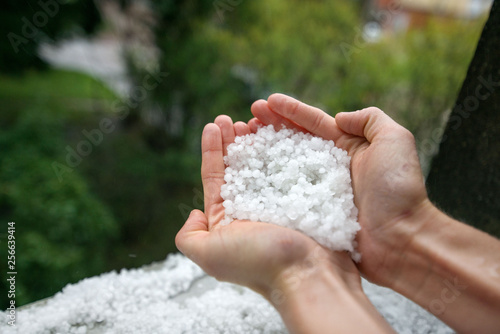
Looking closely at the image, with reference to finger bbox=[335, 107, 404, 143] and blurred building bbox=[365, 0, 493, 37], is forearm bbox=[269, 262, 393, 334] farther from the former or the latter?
blurred building bbox=[365, 0, 493, 37]

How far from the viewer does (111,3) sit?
332 centimetres

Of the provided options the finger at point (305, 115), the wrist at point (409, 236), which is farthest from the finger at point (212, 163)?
the wrist at point (409, 236)

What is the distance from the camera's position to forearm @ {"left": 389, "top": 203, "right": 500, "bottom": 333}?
1.05m

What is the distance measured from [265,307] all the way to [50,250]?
54.3 inches

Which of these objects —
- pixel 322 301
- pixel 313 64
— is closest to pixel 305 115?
pixel 322 301

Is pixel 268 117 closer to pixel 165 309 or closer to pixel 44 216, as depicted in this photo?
pixel 165 309

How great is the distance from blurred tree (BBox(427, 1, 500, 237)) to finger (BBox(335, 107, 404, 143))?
57 centimetres

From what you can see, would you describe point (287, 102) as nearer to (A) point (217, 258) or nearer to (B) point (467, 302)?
(A) point (217, 258)

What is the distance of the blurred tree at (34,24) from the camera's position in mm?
2646

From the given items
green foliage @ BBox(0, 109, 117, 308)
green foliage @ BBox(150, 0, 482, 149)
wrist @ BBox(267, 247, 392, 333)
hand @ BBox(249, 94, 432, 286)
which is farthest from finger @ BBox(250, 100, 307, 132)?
green foliage @ BBox(150, 0, 482, 149)

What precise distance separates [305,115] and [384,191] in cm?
46

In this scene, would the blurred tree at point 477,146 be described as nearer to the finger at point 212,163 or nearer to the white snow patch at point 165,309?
the white snow patch at point 165,309

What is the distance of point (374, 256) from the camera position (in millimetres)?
1196

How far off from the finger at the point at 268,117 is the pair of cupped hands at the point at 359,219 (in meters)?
0.05
